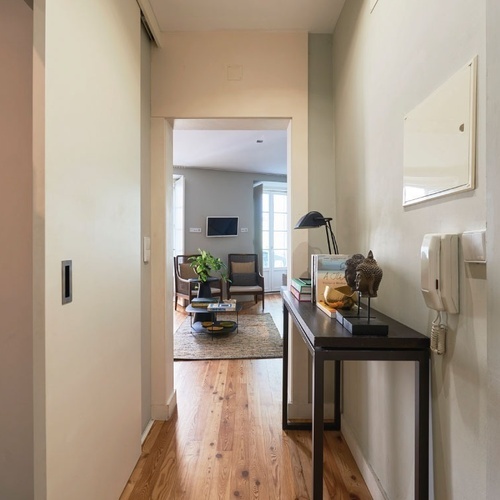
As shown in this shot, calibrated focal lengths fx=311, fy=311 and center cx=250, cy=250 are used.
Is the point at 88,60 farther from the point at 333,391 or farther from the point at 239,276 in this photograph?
the point at 239,276

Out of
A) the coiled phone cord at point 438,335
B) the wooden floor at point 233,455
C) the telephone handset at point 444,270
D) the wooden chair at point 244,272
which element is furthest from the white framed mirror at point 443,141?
the wooden chair at point 244,272

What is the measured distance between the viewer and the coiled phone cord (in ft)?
3.07

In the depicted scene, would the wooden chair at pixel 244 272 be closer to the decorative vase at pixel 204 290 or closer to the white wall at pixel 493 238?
the decorative vase at pixel 204 290

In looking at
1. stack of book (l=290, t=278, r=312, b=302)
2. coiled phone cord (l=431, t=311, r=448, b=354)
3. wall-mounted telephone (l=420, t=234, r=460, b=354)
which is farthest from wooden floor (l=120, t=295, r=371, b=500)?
wall-mounted telephone (l=420, t=234, r=460, b=354)

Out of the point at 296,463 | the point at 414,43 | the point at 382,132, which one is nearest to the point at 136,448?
the point at 296,463

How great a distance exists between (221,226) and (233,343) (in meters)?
3.30

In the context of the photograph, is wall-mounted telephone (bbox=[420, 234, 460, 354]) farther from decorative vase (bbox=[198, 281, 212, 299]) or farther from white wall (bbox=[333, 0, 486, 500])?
decorative vase (bbox=[198, 281, 212, 299])

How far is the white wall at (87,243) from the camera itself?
0.93 meters

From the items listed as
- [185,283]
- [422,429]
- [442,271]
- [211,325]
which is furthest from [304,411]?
[185,283]

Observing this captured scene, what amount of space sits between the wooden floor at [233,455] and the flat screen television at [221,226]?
14.2 ft

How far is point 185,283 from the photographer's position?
5.57 m

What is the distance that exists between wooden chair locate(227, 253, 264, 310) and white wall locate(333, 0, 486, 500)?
13.1 feet

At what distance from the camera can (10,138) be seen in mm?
1088

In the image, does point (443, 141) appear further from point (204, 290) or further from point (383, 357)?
point (204, 290)
